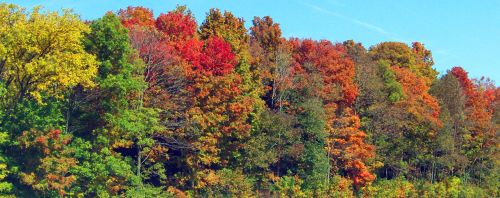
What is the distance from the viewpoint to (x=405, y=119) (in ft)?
228

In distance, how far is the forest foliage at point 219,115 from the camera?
126 feet

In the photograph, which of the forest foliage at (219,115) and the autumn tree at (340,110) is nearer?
the forest foliage at (219,115)

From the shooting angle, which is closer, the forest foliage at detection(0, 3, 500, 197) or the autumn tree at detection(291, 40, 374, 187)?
the forest foliage at detection(0, 3, 500, 197)

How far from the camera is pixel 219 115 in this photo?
49.6m

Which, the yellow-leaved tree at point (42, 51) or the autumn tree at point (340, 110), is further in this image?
the autumn tree at point (340, 110)

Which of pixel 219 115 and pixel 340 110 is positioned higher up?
pixel 340 110

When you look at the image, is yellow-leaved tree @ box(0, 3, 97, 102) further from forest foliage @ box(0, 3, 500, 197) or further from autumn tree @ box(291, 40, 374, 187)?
autumn tree @ box(291, 40, 374, 187)

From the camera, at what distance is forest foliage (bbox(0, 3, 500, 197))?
38.5m

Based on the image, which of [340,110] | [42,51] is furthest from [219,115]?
[340,110]

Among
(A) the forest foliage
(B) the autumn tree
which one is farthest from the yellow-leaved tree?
(B) the autumn tree

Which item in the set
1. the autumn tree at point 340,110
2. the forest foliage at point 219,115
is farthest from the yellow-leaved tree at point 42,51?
the autumn tree at point 340,110

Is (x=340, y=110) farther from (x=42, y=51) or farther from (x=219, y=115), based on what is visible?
(x=42, y=51)

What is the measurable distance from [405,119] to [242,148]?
23.6 m

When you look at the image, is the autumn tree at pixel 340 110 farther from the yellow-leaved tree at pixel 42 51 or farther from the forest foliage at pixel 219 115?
the yellow-leaved tree at pixel 42 51
